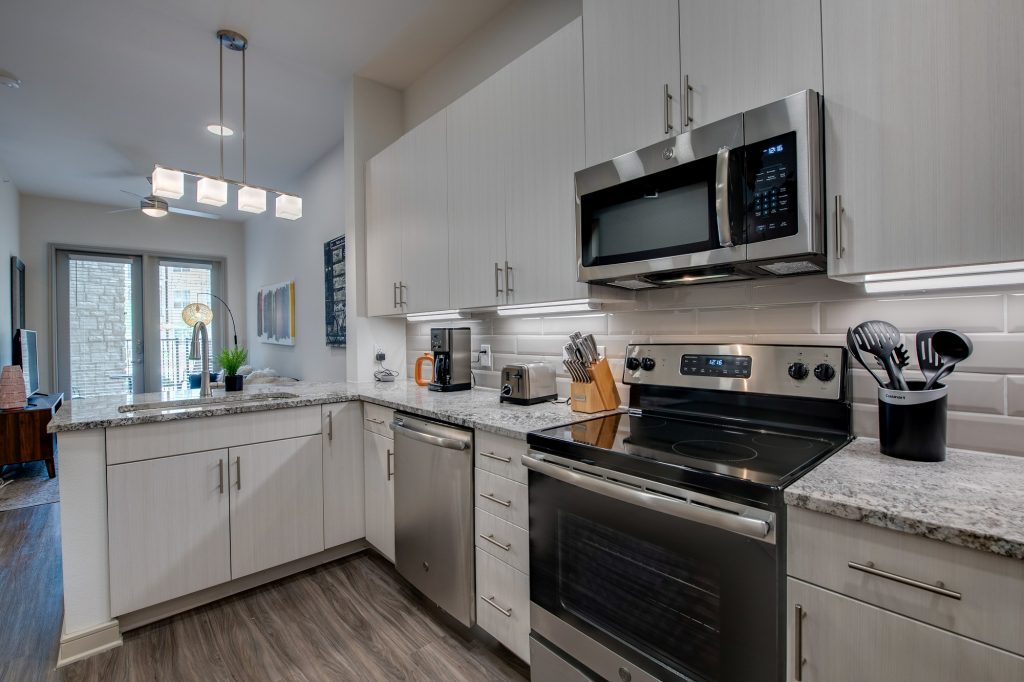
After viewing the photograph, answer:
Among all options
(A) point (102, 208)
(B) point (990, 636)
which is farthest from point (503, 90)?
(A) point (102, 208)

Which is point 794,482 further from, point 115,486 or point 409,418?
point 115,486

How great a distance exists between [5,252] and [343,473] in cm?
467

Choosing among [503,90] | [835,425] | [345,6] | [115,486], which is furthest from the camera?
[345,6]

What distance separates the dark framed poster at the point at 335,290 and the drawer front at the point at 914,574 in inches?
145

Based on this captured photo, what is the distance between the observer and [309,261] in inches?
189

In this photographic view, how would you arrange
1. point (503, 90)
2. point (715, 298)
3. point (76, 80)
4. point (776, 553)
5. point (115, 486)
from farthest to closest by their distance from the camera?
point (76, 80) → point (503, 90) → point (115, 486) → point (715, 298) → point (776, 553)

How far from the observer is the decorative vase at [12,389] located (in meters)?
3.92

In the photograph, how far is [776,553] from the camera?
972mm

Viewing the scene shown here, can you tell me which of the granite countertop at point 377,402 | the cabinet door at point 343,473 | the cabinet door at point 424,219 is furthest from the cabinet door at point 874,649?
the cabinet door at point 343,473

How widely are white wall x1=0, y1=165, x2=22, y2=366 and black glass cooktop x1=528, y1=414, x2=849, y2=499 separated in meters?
5.57

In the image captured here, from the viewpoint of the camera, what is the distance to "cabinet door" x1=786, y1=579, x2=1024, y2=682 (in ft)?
2.54

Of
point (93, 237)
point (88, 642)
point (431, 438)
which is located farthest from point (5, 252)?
point (431, 438)

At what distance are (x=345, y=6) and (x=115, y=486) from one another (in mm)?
2464

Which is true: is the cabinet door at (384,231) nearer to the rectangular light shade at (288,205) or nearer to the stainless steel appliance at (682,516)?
the rectangular light shade at (288,205)
